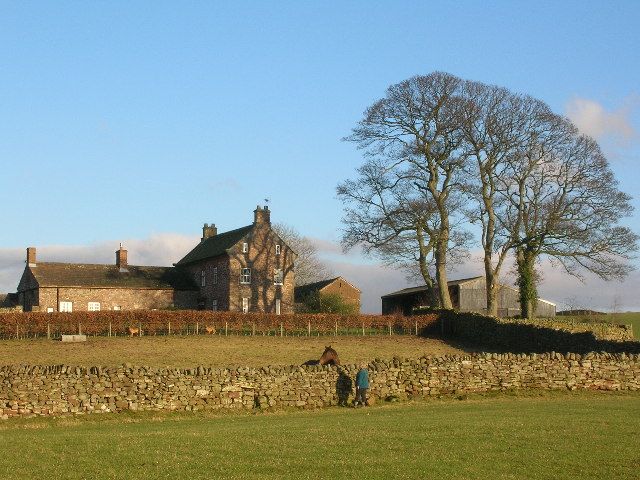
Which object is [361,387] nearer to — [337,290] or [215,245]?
[215,245]

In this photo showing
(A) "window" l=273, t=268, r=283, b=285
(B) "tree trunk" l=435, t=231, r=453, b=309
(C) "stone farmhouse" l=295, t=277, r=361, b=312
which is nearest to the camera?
(B) "tree trunk" l=435, t=231, r=453, b=309

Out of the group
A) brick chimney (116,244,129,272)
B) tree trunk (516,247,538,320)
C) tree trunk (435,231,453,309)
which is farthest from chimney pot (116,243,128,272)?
tree trunk (516,247,538,320)

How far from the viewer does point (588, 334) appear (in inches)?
1781

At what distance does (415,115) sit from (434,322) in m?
13.6

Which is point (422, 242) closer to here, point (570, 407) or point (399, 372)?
point (399, 372)

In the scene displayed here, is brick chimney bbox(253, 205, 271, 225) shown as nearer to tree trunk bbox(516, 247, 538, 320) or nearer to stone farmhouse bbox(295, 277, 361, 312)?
stone farmhouse bbox(295, 277, 361, 312)

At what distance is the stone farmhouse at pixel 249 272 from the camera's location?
72.2m

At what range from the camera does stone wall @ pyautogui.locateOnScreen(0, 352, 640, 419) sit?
97.6 feet

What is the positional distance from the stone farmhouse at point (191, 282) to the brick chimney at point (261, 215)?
3.2 inches

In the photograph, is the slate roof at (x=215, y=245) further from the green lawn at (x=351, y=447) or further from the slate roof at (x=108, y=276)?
the green lawn at (x=351, y=447)

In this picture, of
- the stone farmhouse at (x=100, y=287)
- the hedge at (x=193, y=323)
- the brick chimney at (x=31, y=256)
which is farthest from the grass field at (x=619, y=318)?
the brick chimney at (x=31, y=256)

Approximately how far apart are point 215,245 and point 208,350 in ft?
98.9

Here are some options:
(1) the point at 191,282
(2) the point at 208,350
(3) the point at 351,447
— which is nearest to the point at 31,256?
(1) the point at 191,282

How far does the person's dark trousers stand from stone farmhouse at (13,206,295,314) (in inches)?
1579
